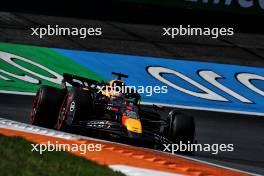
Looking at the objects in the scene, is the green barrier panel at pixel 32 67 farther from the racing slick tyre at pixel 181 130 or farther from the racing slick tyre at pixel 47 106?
the racing slick tyre at pixel 181 130

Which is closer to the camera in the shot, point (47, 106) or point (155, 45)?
point (47, 106)

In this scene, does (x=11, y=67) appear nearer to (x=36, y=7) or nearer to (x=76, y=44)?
(x=76, y=44)

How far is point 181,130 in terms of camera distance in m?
13.1

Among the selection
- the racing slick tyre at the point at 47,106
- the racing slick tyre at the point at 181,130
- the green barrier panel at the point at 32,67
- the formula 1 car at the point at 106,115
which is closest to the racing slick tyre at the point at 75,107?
the formula 1 car at the point at 106,115

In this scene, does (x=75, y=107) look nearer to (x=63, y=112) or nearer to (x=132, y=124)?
(x=63, y=112)

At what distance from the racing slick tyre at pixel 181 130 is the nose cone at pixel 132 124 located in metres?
0.81

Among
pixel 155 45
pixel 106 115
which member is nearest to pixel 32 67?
pixel 155 45

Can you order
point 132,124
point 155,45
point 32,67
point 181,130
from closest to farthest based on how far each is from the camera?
point 132,124
point 181,130
point 32,67
point 155,45

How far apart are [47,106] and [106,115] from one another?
1107mm

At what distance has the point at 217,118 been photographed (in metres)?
16.8

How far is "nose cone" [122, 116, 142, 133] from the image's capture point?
1240 centimetres

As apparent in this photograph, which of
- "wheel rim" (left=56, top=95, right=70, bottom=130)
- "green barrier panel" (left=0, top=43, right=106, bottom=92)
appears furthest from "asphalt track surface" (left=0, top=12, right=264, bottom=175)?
"wheel rim" (left=56, top=95, right=70, bottom=130)

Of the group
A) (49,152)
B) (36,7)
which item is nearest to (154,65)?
(36,7)

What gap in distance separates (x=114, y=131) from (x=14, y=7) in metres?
11.7
